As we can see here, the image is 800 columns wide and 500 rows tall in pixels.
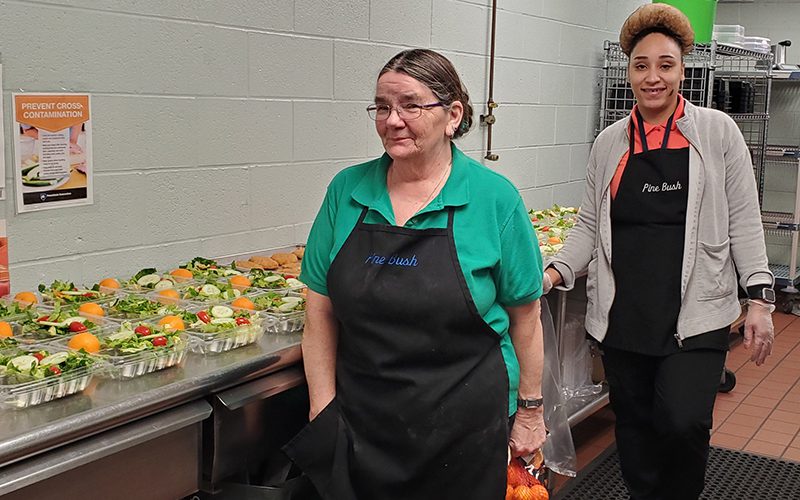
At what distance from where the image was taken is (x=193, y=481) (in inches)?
77.3

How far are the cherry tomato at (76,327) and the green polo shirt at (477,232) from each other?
1.67 ft

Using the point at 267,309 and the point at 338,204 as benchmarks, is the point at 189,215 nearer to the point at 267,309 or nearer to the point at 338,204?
the point at 267,309

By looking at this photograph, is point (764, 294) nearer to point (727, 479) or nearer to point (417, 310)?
point (417, 310)

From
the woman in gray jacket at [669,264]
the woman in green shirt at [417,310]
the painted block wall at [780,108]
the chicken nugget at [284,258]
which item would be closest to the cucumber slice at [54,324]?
the woman in green shirt at [417,310]

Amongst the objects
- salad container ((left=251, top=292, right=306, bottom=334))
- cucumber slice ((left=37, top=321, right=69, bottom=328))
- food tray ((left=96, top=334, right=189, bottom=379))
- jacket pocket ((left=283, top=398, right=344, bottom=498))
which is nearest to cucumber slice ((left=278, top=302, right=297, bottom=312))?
salad container ((left=251, top=292, right=306, bottom=334))

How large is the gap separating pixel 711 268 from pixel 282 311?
124cm

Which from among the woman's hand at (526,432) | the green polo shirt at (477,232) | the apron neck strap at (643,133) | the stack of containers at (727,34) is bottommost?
the woman's hand at (526,432)

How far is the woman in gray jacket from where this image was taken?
2.64 metres

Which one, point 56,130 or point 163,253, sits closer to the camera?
point 56,130

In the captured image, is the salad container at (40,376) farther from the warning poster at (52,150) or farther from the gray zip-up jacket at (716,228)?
the gray zip-up jacket at (716,228)

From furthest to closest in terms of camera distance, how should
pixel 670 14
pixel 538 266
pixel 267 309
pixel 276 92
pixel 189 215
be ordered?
pixel 276 92, pixel 189 215, pixel 670 14, pixel 267 309, pixel 538 266

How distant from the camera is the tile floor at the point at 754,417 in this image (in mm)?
4070

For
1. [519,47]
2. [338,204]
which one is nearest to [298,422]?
[338,204]

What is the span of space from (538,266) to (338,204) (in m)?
0.49
